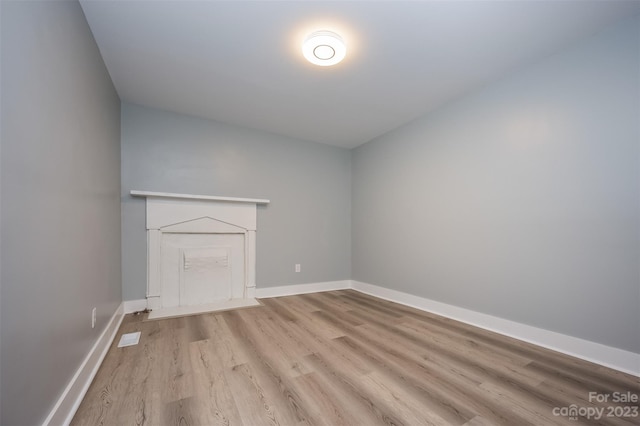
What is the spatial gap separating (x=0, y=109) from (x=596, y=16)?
3087mm

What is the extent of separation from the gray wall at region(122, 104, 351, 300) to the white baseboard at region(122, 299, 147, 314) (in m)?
0.05

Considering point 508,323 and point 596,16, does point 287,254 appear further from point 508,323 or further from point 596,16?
point 596,16

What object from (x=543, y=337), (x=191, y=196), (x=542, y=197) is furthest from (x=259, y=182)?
(x=543, y=337)

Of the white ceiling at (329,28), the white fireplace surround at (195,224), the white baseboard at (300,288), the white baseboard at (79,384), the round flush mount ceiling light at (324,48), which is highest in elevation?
the white ceiling at (329,28)

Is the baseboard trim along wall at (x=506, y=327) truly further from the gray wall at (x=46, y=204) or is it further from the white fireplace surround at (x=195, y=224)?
the gray wall at (x=46, y=204)

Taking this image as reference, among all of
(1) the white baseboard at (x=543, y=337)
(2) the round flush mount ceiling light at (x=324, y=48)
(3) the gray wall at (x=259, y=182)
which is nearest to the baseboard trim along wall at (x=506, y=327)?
(1) the white baseboard at (x=543, y=337)

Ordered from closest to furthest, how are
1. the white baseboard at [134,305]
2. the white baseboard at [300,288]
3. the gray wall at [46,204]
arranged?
1. the gray wall at [46,204]
2. the white baseboard at [134,305]
3. the white baseboard at [300,288]

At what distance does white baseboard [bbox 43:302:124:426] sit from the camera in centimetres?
115

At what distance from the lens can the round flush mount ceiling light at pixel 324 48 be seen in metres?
1.82

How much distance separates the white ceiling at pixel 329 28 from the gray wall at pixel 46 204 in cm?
46

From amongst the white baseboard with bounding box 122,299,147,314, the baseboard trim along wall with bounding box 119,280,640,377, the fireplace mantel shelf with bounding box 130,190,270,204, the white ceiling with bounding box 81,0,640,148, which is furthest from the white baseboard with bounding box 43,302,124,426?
the white ceiling with bounding box 81,0,640,148

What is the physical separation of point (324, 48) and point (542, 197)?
2.07 metres

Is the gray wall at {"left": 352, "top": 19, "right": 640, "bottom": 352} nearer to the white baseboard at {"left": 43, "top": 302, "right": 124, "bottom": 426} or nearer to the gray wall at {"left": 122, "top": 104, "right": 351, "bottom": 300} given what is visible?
the gray wall at {"left": 122, "top": 104, "right": 351, "bottom": 300}

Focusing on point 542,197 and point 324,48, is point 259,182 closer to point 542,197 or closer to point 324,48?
point 324,48
